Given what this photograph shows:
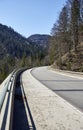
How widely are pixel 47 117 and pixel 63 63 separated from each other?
6888 centimetres

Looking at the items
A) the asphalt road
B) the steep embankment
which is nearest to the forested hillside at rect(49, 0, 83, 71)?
the steep embankment

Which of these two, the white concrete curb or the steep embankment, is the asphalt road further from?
the steep embankment

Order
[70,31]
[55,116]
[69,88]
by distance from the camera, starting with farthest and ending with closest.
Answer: [70,31], [69,88], [55,116]

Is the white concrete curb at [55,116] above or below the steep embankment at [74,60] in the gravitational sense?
below

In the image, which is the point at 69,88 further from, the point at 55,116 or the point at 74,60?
the point at 74,60

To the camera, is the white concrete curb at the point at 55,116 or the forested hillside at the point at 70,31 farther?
the forested hillside at the point at 70,31

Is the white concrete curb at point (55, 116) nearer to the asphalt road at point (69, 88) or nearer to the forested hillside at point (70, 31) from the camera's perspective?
the asphalt road at point (69, 88)

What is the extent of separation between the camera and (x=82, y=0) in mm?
84688

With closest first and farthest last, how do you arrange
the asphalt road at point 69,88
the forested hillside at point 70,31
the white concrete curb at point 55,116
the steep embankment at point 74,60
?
1. the white concrete curb at point 55,116
2. the asphalt road at point 69,88
3. the steep embankment at point 74,60
4. the forested hillside at point 70,31

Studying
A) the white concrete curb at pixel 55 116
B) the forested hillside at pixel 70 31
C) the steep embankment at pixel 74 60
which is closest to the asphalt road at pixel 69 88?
the white concrete curb at pixel 55 116

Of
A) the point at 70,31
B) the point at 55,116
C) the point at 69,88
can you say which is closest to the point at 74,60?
the point at 70,31

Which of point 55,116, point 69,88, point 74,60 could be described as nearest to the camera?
point 55,116

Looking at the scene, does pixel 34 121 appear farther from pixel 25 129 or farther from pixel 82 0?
pixel 82 0

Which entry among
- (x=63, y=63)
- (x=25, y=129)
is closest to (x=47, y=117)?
(x=25, y=129)
